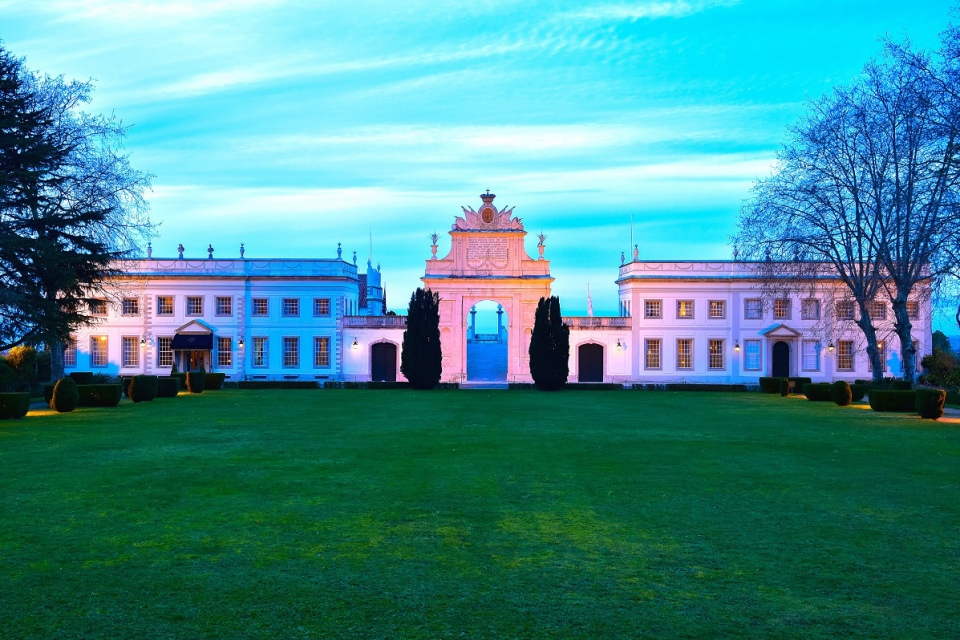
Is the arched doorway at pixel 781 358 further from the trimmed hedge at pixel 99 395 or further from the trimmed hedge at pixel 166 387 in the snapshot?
the trimmed hedge at pixel 99 395

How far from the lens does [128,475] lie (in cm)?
1410

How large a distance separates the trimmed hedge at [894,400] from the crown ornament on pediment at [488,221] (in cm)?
2655

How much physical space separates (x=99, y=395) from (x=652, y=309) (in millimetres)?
34091

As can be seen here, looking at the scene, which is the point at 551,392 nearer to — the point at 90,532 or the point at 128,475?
the point at 128,475

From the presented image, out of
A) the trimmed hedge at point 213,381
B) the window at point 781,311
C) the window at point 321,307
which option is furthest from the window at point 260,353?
the window at point 781,311

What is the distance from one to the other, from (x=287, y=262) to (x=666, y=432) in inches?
1462

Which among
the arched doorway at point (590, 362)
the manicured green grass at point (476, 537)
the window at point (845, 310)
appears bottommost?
the manicured green grass at point (476, 537)

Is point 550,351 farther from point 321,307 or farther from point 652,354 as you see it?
point 321,307

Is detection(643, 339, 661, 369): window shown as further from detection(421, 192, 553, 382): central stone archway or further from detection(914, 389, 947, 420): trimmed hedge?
detection(914, 389, 947, 420): trimmed hedge

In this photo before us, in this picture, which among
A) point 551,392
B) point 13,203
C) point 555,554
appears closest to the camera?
point 555,554

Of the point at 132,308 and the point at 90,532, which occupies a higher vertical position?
the point at 132,308

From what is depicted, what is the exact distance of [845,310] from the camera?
5156 centimetres

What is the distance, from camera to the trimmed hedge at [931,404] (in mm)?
27375

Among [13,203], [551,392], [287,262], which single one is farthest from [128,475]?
[287,262]
